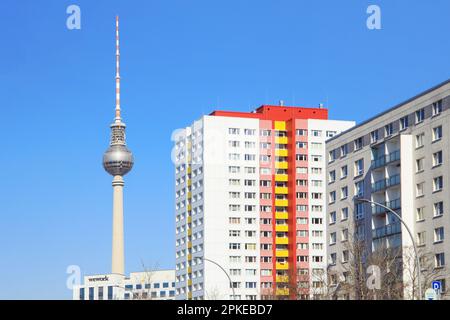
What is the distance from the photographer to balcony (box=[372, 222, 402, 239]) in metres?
79.0

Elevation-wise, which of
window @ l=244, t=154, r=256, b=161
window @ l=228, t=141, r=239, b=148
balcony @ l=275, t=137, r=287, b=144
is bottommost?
window @ l=244, t=154, r=256, b=161

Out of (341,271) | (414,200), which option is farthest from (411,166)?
(341,271)

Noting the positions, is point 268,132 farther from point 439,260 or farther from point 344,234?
point 439,260

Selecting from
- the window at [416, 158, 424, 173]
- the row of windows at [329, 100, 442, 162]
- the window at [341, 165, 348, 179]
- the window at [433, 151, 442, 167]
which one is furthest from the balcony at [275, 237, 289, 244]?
the window at [433, 151, 442, 167]

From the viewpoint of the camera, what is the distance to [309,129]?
6048 inches

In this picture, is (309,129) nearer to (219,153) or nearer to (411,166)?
(219,153)

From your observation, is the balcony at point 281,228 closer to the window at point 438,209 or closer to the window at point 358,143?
the window at point 358,143

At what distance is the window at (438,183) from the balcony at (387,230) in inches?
182

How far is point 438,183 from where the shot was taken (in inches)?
2985

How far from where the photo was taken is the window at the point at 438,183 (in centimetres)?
7519

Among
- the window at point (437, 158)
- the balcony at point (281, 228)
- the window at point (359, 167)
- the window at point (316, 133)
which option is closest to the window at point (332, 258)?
the window at point (359, 167)

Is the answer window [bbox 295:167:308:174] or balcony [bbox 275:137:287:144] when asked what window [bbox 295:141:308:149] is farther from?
window [bbox 295:167:308:174]

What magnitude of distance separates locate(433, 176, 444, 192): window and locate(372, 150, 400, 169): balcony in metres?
4.99
